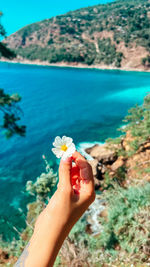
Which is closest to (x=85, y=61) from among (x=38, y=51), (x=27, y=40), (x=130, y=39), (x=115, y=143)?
(x=130, y=39)

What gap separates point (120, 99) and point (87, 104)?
6851 mm

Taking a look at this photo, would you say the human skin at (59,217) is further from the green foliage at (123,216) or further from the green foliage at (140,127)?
the green foliage at (140,127)

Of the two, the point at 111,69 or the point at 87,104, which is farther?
the point at 111,69

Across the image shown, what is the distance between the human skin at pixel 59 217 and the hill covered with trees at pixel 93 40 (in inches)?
3293

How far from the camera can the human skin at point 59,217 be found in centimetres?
96

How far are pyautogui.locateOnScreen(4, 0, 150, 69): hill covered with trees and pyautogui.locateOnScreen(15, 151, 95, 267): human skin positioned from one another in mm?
83639

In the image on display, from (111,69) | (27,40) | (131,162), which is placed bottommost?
(131,162)

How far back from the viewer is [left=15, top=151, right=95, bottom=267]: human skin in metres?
0.96

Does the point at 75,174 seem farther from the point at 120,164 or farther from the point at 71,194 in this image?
the point at 120,164

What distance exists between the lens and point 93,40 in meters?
105

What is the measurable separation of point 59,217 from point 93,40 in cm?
11516

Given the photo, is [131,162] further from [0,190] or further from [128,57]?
[128,57]

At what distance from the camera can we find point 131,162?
11516mm

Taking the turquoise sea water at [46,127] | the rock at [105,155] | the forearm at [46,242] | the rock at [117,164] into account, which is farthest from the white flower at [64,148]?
the rock at [105,155]
